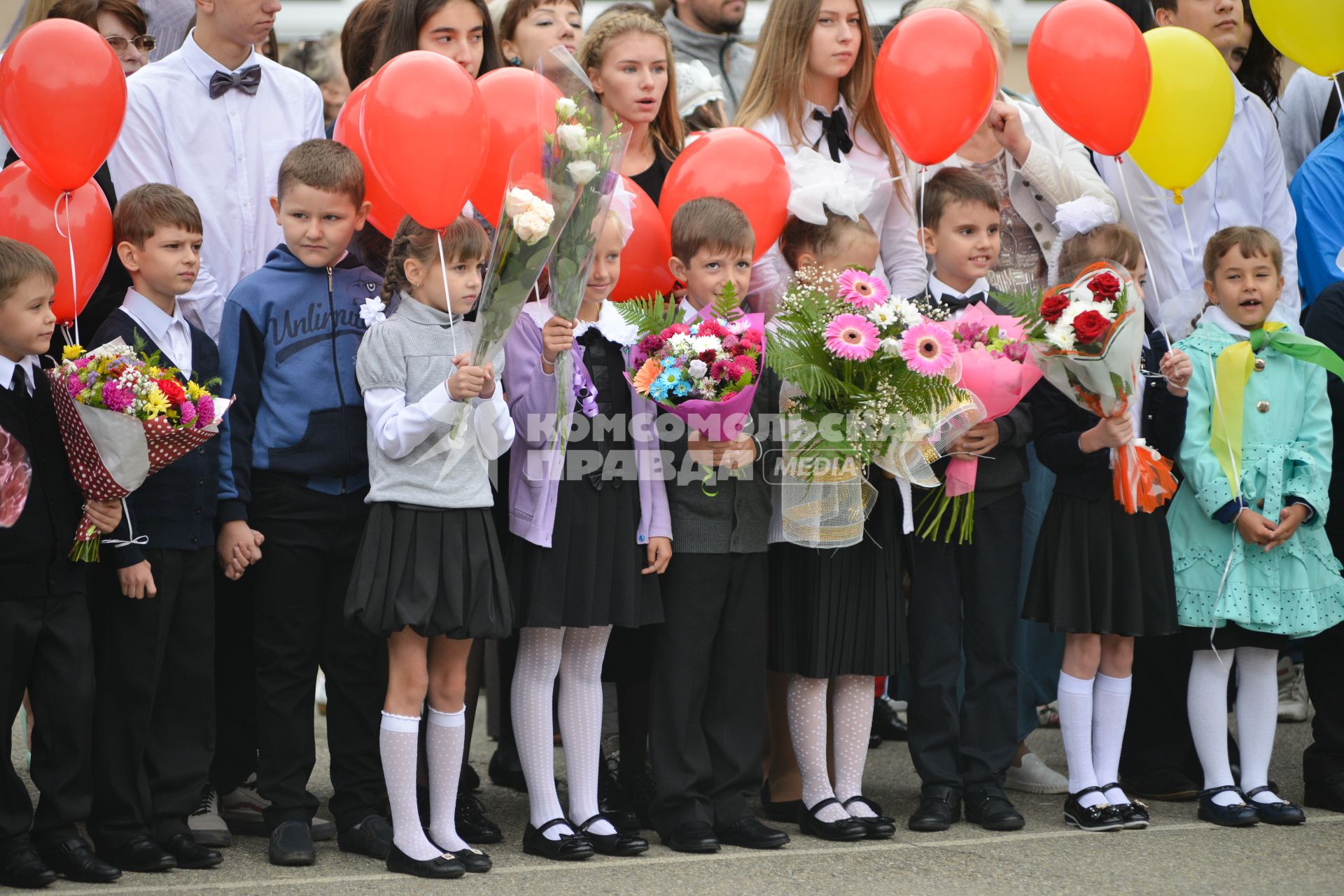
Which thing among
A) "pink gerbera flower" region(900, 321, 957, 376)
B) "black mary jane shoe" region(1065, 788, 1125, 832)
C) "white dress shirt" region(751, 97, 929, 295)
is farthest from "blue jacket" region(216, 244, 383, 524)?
"black mary jane shoe" region(1065, 788, 1125, 832)

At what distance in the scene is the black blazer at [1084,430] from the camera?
16.2 ft

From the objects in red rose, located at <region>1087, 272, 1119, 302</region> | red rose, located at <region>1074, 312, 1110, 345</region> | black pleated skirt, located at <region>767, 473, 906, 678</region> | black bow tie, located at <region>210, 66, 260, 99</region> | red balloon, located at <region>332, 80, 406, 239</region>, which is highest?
black bow tie, located at <region>210, 66, 260, 99</region>

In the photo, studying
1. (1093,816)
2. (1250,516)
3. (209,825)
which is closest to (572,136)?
(209,825)

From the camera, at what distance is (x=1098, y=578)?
4922 mm

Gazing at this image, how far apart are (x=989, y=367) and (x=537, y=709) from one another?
1752 millimetres

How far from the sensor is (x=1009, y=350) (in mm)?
4773

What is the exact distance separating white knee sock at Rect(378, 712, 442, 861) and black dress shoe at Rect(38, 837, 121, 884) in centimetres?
76

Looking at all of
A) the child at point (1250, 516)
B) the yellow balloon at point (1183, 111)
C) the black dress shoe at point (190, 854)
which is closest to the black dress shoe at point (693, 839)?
the black dress shoe at point (190, 854)

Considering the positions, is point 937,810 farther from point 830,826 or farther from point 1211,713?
point 1211,713

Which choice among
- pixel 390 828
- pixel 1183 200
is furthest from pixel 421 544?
pixel 1183 200

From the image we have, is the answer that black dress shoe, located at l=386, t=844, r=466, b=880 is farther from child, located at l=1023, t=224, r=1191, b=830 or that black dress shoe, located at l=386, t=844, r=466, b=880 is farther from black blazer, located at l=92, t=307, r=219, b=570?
child, located at l=1023, t=224, r=1191, b=830

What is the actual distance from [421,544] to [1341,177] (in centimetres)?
377

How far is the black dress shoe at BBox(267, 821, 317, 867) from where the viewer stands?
4.35m

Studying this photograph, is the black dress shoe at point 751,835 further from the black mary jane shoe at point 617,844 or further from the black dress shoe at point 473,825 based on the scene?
the black dress shoe at point 473,825
